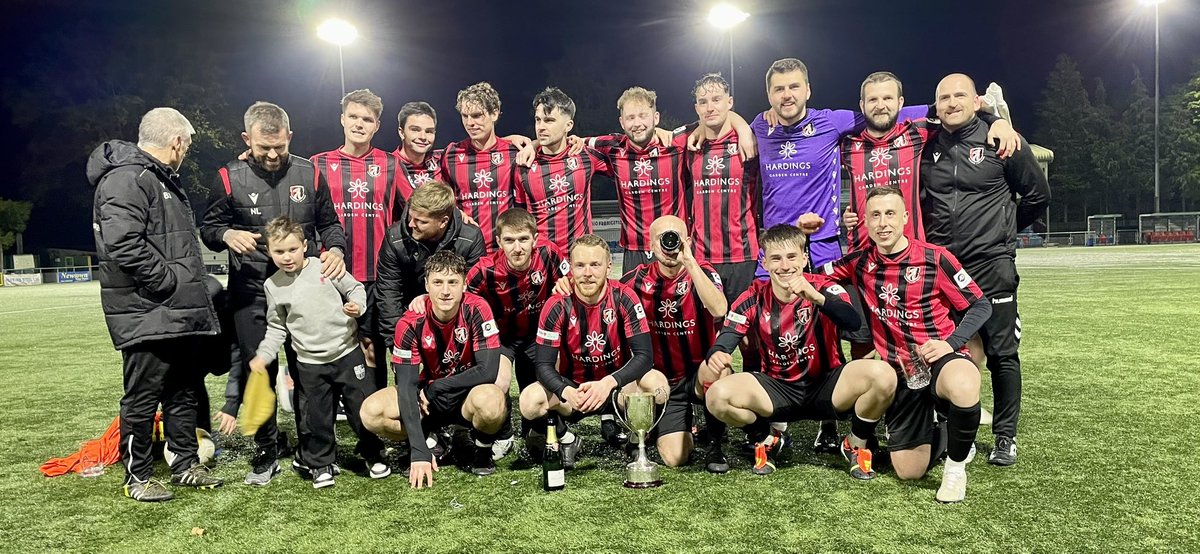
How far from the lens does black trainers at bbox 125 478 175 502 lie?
135 inches

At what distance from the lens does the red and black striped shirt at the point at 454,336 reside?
148 inches

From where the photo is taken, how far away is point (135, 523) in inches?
124

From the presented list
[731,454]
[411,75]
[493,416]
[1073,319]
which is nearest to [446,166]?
[493,416]

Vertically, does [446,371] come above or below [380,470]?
above

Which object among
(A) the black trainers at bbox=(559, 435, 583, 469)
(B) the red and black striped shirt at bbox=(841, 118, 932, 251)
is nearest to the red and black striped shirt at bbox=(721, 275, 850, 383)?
(B) the red and black striped shirt at bbox=(841, 118, 932, 251)

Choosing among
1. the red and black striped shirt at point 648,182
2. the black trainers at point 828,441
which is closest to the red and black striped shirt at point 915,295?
the black trainers at point 828,441

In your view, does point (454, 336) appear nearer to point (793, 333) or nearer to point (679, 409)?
point (679, 409)

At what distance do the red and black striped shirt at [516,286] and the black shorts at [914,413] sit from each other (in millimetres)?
1835

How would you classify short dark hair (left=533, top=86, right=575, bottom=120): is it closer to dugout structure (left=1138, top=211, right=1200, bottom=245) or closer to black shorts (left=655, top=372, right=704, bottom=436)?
black shorts (left=655, top=372, right=704, bottom=436)

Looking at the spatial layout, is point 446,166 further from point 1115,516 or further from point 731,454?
point 1115,516

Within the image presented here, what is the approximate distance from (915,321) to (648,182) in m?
1.96

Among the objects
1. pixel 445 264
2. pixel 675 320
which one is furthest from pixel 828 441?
pixel 445 264

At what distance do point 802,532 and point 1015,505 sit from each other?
0.93m

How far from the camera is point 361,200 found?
465 cm
